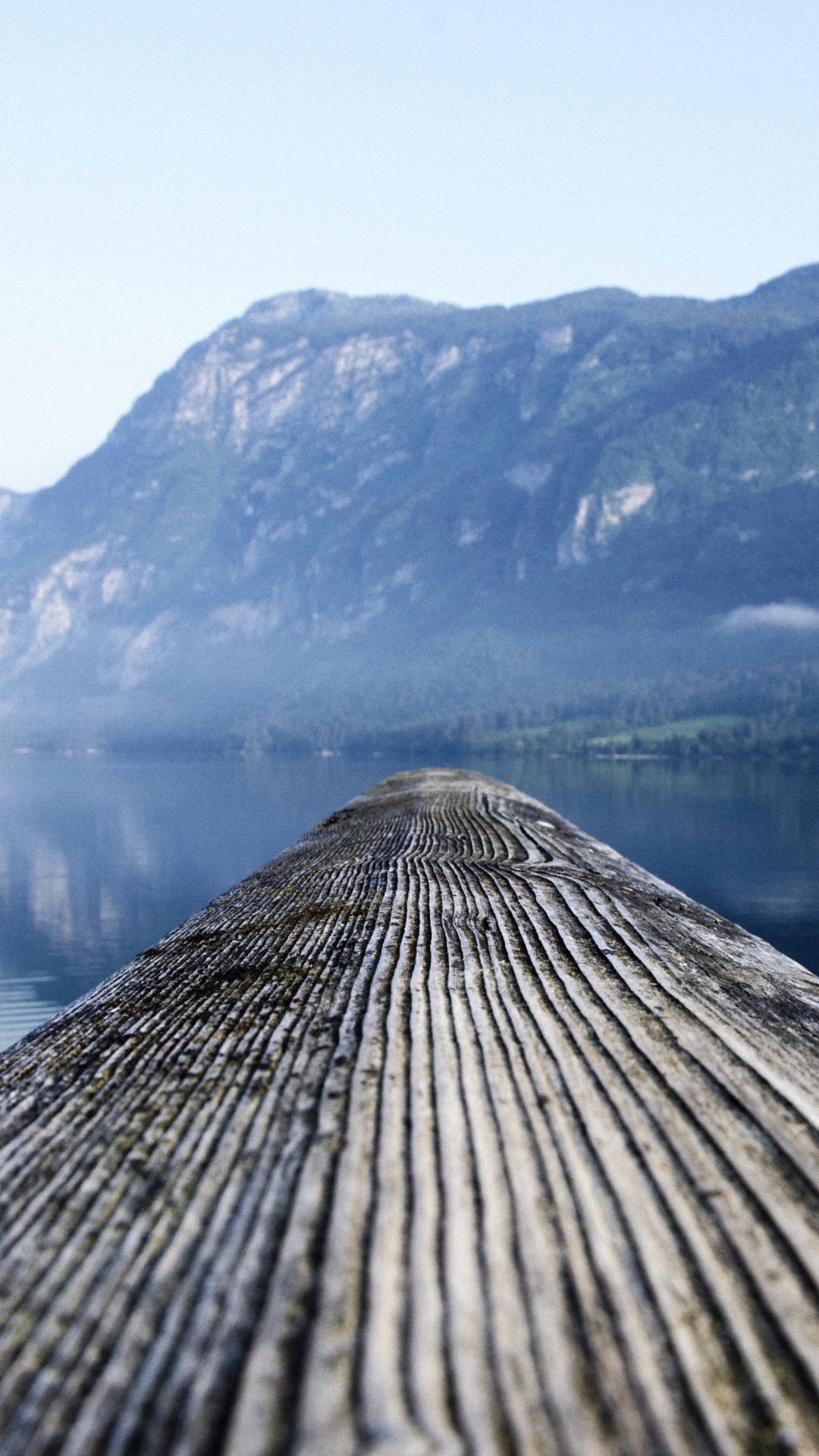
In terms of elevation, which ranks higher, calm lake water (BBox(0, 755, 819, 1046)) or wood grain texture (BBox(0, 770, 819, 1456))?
wood grain texture (BBox(0, 770, 819, 1456))

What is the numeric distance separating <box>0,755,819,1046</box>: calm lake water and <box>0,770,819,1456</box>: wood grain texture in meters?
19.1

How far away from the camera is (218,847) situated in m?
54.5

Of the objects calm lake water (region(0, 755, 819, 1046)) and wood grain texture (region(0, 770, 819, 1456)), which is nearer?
wood grain texture (region(0, 770, 819, 1456))

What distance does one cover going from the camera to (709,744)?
543 ft

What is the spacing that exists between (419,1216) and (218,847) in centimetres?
5425

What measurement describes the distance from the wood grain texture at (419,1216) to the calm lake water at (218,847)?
1914 centimetres

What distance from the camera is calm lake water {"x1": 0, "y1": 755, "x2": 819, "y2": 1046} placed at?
29906 millimetres

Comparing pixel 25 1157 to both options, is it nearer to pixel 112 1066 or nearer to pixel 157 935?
pixel 112 1066

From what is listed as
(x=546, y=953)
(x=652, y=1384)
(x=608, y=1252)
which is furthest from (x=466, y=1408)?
(x=546, y=953)

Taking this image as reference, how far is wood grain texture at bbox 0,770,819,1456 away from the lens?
50.7 inches

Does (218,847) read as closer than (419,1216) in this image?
No

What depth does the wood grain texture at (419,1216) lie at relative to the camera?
129 centimetres

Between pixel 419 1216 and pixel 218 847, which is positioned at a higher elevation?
pixel 419 1216

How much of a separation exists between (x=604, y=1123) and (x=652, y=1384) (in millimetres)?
667
